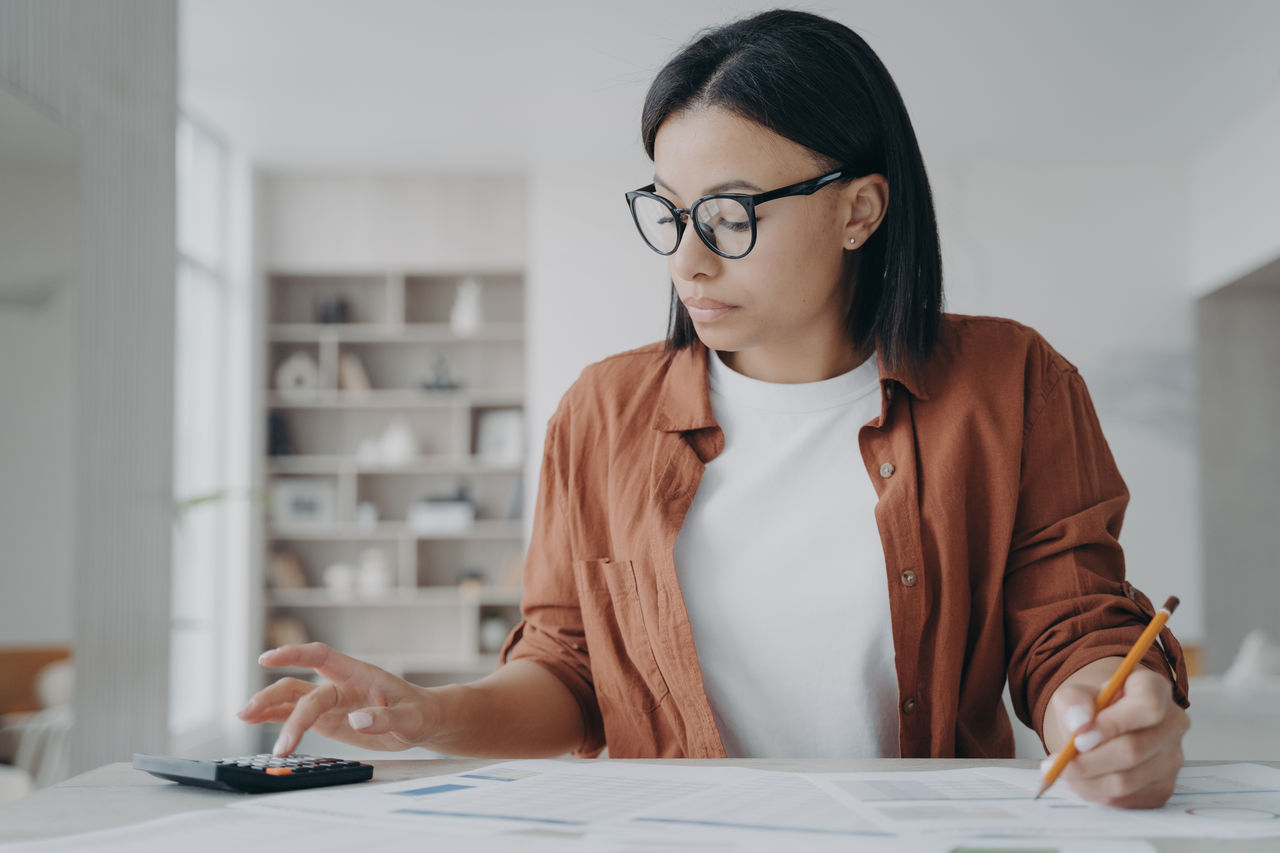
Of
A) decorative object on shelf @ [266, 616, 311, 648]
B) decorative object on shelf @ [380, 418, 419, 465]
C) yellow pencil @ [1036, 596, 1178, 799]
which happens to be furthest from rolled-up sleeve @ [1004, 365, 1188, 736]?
decorative object on shelf @ [266, 616, 311, 648]

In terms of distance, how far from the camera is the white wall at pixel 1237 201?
198 inches

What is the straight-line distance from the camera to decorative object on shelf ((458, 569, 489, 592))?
20.0 ft

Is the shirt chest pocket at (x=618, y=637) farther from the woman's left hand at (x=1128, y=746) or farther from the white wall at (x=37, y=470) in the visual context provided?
the white wall at (x=37, y=470)

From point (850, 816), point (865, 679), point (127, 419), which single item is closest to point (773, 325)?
point (865, 679)

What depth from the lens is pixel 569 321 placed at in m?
5.95

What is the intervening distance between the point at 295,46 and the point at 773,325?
154 inches

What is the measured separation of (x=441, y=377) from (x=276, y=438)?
3.15 ft

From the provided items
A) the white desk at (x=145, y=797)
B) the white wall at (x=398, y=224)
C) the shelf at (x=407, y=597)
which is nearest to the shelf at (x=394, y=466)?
the shelf at (x=407, y=597)

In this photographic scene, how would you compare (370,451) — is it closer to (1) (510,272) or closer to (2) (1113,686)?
(1) (510,272)

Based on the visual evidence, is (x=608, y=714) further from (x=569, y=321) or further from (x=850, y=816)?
(x=569, y=321)

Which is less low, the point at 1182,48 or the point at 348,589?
the point at 1182,48

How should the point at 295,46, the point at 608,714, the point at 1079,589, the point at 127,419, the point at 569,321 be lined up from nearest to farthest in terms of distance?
the point at 1079,589 < the point at 608,714 < the point at 127,419 < the point at 295,46 < the point at 569,321

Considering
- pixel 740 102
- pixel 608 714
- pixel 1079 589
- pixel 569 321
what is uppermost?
pixel 569 321

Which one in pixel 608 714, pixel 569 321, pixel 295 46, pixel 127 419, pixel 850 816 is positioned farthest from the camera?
pixel 569 321
